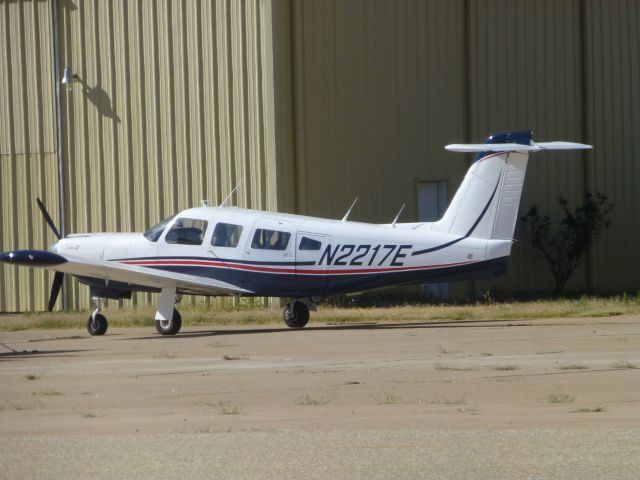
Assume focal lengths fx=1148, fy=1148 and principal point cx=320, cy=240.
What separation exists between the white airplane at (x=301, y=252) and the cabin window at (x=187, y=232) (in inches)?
0.7

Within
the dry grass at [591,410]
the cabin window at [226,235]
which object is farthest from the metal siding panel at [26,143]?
the dry grass at [591,410]

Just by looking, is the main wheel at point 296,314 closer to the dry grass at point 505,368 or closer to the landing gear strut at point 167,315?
the landing gear strut at point 167,315

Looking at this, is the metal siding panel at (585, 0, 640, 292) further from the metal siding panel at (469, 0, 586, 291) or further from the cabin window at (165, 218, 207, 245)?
the cabin window at (165, 218, 207, 245)

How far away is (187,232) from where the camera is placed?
67.8 ft

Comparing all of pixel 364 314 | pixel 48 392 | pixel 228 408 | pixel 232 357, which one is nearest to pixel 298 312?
pixel 364 314

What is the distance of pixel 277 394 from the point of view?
39.6ft

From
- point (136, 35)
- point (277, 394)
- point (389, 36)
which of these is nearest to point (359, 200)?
point (389, 36)

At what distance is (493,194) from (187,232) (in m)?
5.51

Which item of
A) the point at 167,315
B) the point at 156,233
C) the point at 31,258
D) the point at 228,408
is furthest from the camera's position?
the point at 156,233

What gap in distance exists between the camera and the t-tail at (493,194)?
1922 centimetres

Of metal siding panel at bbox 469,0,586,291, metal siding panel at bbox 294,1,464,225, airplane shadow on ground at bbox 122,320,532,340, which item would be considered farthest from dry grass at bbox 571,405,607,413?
metal siding panel at bbox 469,0,586,291

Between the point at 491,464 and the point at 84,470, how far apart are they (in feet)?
9.67

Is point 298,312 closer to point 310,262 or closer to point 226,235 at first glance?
point 310,262

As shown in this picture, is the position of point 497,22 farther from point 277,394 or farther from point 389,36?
point 277,394
